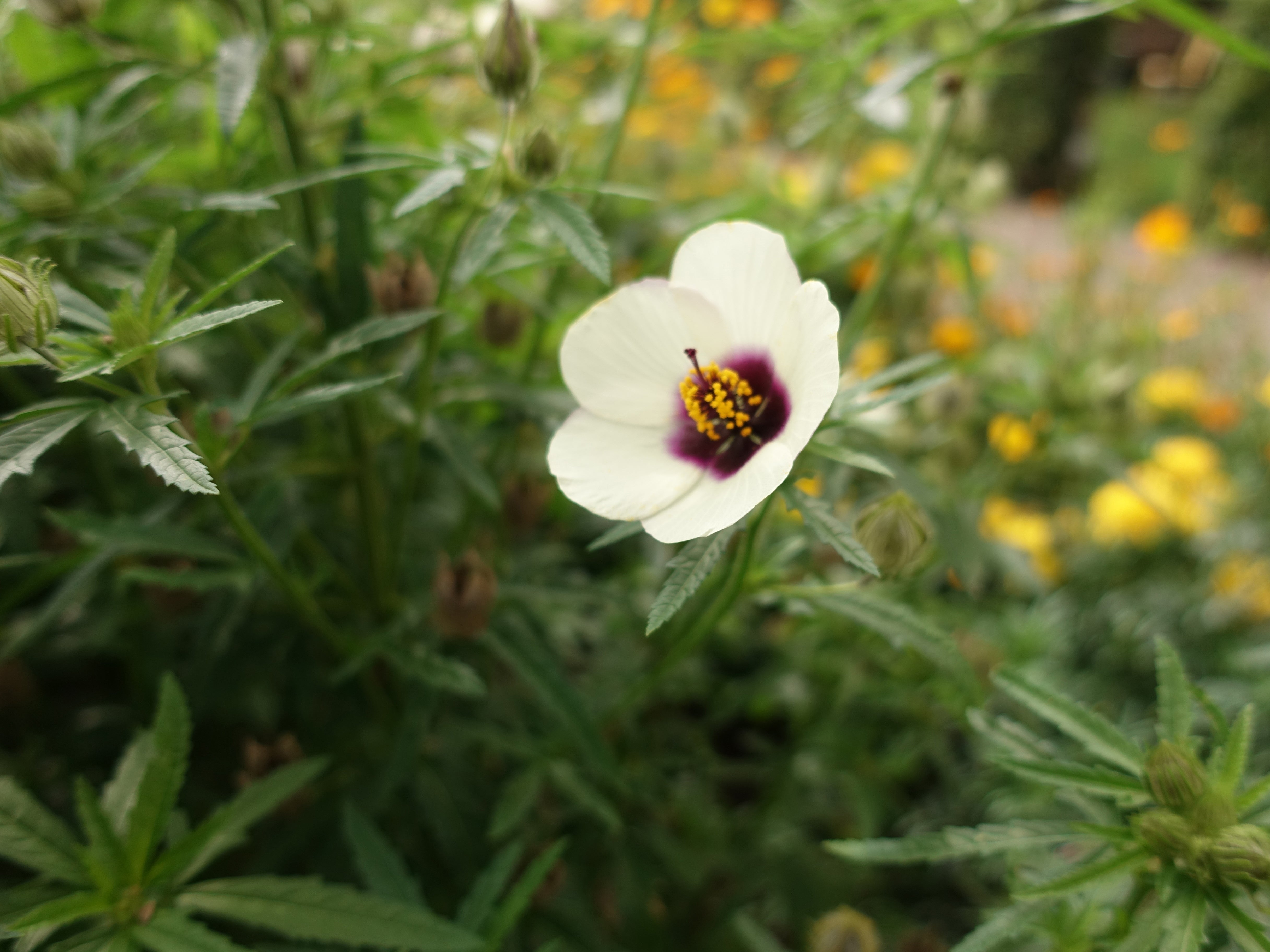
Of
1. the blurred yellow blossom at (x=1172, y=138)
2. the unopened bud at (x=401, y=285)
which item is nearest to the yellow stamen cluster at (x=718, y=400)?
the unopened bud at (x=401, y=285)

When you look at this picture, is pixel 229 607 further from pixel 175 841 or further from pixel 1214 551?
pixel 1214 551

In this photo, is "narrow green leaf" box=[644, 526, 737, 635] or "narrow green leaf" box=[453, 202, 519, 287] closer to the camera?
"narrow green leaf" box=[644, 526, 737, 635]

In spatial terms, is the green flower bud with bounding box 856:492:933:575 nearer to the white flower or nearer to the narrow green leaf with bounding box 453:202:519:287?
the white flower

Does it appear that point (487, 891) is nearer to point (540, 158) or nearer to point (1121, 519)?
point (540, 158)

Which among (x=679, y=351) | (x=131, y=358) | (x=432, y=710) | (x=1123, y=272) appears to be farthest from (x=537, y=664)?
(x=1123, y=272)

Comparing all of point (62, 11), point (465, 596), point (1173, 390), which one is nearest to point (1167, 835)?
point (465, 596)

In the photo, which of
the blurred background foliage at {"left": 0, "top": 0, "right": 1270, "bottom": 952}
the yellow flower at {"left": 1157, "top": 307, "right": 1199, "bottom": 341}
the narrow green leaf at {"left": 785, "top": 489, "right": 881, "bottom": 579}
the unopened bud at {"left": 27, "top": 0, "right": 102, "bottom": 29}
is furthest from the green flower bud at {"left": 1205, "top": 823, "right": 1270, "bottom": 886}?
the yellow flower at {"left": 1157, "top": 307, "right": 1199, "bottom": 341}
